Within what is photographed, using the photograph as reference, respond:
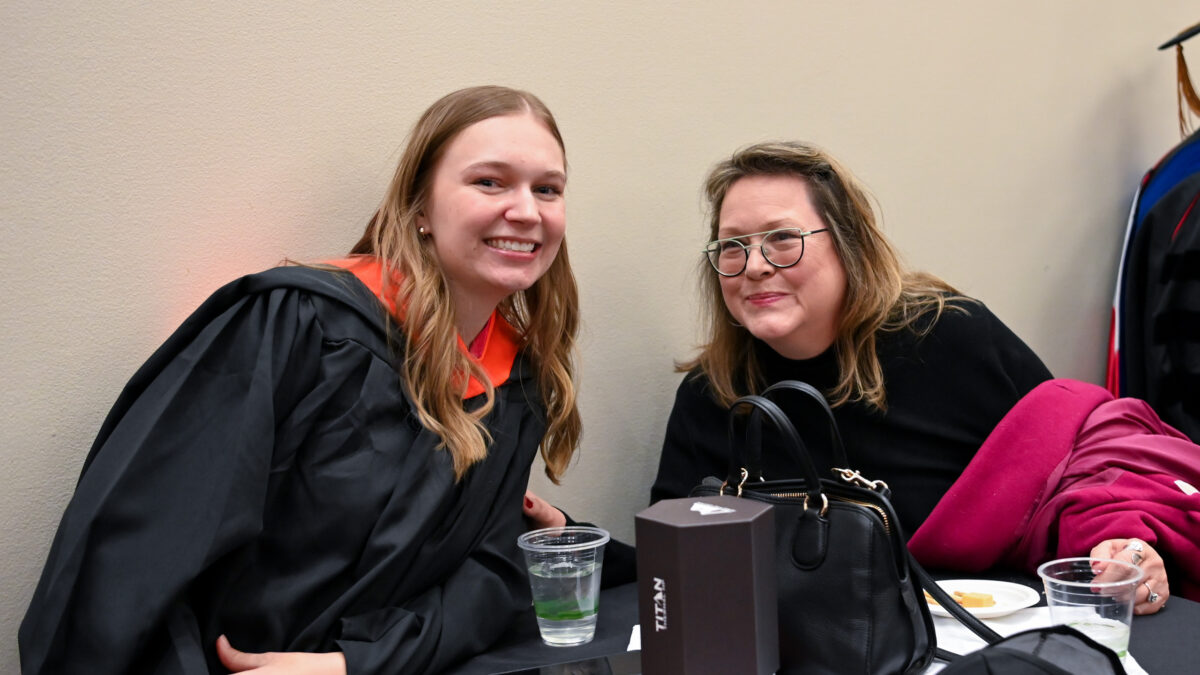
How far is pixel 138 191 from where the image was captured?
147cm

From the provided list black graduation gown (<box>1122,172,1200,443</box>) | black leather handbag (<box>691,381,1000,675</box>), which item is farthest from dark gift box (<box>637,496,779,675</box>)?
black graduation gown (<box>1122,172,1200,443</box>)

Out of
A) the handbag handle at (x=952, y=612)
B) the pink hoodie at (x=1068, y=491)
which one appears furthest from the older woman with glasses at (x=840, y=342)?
the handbag handle at (x=952, y=612)

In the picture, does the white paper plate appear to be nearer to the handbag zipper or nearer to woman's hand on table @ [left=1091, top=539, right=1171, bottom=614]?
woman's hand on table @ [left=1091, top=539, right=1171, bottom=614]

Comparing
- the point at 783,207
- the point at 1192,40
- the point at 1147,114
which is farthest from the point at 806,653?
the point at 1192,40

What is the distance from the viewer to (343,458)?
4.55 feet

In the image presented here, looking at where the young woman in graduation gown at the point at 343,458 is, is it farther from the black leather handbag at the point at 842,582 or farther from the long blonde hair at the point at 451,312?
the black leather handbag at the point at 842,582

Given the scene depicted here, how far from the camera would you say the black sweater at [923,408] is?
1.95 m

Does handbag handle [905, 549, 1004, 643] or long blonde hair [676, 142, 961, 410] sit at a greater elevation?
long blonde hair [676, 142, 961, 410]

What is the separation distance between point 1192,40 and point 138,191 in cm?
391

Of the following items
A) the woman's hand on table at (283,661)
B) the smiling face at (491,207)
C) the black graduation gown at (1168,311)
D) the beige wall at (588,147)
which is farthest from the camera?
the black graduation gown at (1168,311)

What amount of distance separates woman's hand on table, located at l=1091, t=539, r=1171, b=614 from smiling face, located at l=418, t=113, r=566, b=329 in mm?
1007

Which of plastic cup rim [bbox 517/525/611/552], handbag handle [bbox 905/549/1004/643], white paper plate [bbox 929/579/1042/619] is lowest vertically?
white paper plate [bbox 929/579/1042/619]

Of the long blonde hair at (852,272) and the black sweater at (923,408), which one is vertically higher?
the long blonde hair at (852,272)

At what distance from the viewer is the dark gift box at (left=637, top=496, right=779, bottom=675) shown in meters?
1.14
